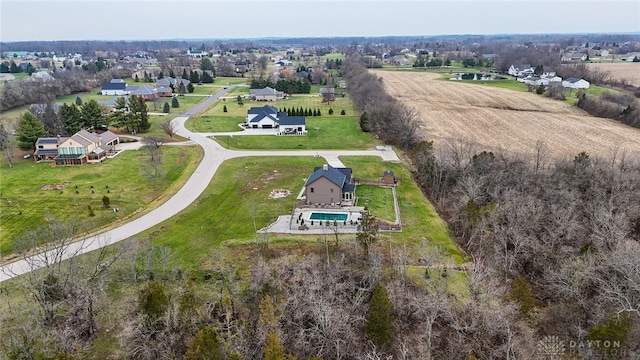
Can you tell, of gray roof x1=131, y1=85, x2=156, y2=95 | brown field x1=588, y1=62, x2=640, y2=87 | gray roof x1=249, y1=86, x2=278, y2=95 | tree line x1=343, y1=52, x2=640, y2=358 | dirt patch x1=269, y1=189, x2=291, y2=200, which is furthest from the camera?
brown field x1=588, y1=62, x2=640, y2=87

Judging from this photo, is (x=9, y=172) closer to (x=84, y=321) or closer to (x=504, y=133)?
(x=84, y=321)

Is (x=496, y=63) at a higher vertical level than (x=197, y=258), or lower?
higher

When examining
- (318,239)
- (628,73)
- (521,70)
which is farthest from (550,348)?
(628,73)

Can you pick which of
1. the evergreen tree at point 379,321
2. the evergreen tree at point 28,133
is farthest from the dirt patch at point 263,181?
A: the evergreen tree at point 28,133

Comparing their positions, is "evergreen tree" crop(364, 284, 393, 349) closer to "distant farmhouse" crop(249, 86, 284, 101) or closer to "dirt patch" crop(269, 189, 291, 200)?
"dirt patch" crop(269, 189, 291, 200)

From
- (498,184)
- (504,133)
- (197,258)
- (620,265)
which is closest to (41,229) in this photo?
(197,258)

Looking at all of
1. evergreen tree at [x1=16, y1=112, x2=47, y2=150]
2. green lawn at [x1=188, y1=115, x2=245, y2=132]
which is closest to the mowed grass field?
green lawn at [x1=188, y1=115, x2=245, y2=132]

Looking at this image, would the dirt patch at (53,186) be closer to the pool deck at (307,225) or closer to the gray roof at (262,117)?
the pool deck at (307,225)
